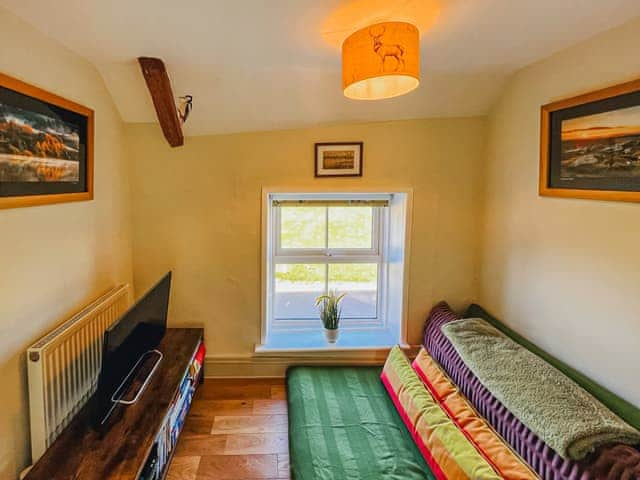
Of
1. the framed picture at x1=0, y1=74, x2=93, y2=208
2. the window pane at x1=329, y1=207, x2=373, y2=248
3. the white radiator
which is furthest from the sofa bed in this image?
the framed picture at x1=0, y1=74, x2=93, y2=208

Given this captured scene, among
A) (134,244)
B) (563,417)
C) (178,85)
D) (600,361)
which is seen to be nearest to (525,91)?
(600,361)

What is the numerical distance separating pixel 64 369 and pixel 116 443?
0.42 m

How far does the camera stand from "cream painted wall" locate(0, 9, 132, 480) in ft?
5.03

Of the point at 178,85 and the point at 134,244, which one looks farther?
the point at 134,244

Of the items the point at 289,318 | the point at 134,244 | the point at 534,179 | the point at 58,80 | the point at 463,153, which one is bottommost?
the point at 289,318

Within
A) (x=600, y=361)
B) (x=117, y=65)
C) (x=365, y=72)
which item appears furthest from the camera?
(x=117, y=65)

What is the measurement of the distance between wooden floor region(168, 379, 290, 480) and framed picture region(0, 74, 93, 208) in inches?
54.0

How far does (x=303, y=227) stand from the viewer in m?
3.01

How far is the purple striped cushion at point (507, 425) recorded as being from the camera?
140cm

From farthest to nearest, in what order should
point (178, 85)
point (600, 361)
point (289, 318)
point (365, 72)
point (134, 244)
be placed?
point (289, 318) < point (134, 244) < point (178, 85) < point (600, 361) < point (365, 72)

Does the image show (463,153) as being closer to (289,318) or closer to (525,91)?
(525,91)

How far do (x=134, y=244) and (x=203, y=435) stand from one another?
1270 millimetres

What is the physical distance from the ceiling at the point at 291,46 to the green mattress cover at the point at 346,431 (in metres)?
1.66

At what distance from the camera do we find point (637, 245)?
1.55 meters
